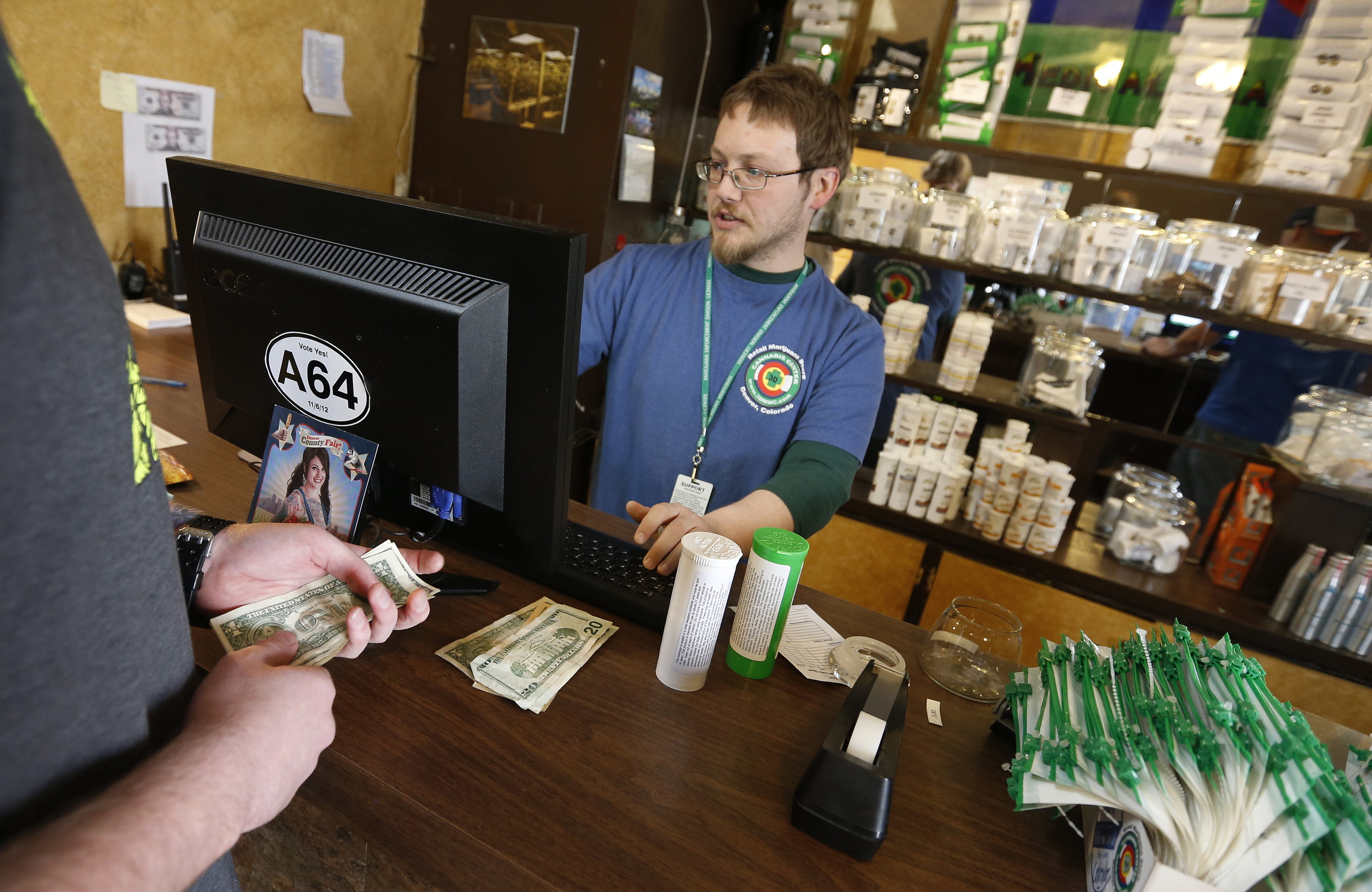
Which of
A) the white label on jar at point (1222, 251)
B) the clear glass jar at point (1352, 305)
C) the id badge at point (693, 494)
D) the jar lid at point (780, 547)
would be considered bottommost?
the id badge at point (693, 494)

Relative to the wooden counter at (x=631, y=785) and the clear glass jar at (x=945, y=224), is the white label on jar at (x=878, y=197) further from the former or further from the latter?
the wooden counter at (x=631, y=785)

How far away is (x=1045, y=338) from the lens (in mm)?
2613

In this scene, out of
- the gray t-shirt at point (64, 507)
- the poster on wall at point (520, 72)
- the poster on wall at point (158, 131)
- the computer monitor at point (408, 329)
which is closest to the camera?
the gray t-shirt at point (64, 507)

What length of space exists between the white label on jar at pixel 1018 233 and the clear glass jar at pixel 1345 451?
3.41ft

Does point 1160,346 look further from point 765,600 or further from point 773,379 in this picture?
point 765,600

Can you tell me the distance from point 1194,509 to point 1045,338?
31.9 inches

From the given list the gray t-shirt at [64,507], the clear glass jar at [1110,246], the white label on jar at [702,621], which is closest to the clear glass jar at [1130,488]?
the clear glass jar at [1110,246]

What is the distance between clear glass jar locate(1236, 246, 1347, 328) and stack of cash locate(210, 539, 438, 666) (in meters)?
2.59

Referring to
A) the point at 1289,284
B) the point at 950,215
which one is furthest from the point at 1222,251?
the point at 950,215

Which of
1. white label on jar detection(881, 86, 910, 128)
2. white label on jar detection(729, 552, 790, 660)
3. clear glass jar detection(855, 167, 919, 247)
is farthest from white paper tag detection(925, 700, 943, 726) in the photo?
white label on jar detection(881, 86, 910, 128)

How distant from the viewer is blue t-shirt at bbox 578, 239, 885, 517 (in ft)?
5.68

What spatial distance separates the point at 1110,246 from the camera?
236cm

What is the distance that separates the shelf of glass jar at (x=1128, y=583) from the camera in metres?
2.30

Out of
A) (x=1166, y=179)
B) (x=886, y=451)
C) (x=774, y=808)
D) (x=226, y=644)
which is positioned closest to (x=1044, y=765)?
(x=774, y=808)
